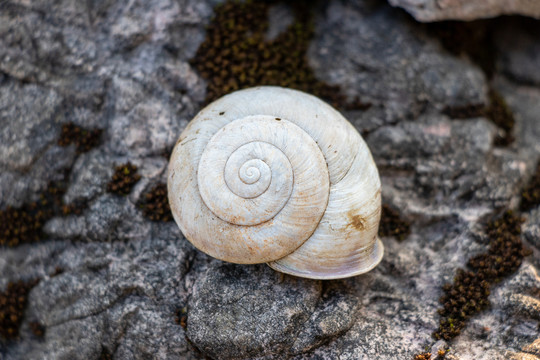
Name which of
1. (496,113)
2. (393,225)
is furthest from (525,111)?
(393,225)

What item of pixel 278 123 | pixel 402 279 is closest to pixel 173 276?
pixel 278 123

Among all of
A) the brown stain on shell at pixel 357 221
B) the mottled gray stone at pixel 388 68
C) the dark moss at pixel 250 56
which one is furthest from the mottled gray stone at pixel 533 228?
the dark moss at pixel 250 56

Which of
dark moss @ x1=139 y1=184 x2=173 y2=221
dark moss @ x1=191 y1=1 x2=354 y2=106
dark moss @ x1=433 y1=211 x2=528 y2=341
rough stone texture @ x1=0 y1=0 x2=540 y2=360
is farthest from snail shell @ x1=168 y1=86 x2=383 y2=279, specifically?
dark moss @ x1=191 y1=1 x2=354 y2=106

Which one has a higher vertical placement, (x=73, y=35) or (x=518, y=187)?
(x=73, y=35)

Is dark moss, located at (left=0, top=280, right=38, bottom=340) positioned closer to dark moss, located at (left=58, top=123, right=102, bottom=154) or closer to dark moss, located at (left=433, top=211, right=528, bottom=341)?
dark moss, located at (left=58, top=123, right=102, bottom=154)

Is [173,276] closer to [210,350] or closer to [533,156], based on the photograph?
[210,350]

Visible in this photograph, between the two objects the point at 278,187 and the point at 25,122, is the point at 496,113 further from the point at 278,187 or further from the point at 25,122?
the point at 25,122

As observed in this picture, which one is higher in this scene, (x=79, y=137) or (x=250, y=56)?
(x=250, y=56)
